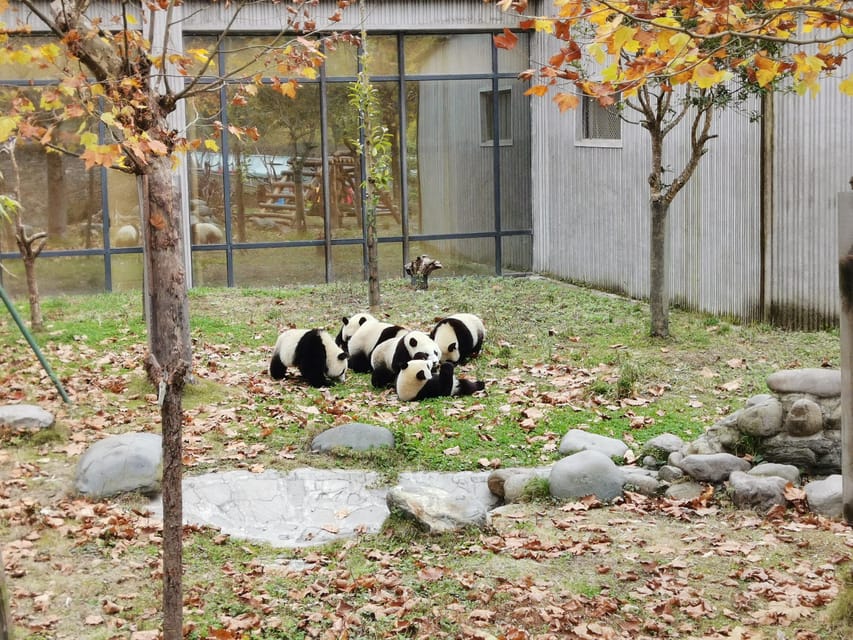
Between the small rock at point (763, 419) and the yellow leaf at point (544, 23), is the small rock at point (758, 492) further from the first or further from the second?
the yellow leaf at point (544, 23)

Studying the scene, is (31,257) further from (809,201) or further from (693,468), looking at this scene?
(809,201)

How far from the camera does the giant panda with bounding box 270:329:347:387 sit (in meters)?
11.7

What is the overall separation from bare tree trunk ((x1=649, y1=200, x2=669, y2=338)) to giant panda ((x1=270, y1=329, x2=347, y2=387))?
3978mm

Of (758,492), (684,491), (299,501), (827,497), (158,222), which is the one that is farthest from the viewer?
(299,501)

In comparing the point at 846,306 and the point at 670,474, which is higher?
the point at 846,306

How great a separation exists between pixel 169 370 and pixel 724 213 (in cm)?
1086

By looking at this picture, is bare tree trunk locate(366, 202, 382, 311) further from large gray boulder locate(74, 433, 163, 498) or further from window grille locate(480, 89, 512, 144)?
large gray boulder locate(74, 433, 163, 498)

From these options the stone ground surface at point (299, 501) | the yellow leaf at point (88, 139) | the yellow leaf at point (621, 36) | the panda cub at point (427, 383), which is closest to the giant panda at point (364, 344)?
the panda cub at point (427, 383)

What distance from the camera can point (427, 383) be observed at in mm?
11133

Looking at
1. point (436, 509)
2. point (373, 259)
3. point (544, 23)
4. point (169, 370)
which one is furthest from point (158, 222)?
point (373, 259)

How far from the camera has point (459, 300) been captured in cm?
1694

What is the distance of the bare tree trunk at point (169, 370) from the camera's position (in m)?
5.26

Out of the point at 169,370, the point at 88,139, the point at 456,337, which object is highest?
the point at 88,139

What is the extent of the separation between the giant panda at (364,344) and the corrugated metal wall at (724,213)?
16.1 feet
